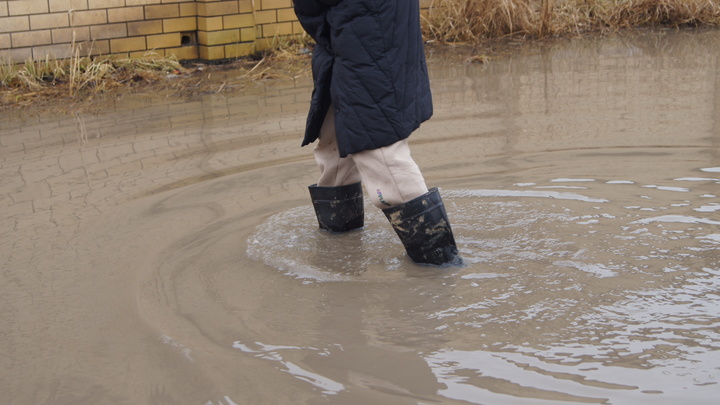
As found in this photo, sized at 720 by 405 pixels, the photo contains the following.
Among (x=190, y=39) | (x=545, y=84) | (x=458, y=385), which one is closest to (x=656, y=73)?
(x=545, y=84)

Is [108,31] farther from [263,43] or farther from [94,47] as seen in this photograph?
[263,43]

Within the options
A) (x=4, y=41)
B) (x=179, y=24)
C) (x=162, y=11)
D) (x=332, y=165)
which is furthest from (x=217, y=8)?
(x=332, y=165)

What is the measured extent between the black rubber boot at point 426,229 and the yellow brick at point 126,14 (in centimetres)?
524

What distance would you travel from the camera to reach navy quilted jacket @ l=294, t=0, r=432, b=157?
3.13 metres

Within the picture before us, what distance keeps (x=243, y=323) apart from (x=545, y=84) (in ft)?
14.8

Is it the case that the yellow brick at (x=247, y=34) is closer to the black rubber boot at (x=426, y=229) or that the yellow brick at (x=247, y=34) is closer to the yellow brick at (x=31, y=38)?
the yellow brick at (x=31, y=38)

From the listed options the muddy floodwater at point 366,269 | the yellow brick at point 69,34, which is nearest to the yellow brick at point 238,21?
the yellow brick at point 69,34

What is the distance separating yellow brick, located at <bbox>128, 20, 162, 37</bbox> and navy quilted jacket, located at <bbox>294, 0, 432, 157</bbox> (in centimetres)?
501

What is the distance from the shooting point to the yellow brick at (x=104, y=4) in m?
7.62

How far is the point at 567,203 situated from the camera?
4.08m

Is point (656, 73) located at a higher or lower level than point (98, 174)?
higher

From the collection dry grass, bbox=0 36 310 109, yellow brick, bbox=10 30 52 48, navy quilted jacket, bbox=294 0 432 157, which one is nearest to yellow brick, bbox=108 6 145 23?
dry grass, bbox=0 36 310 109

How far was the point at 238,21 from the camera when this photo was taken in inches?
327

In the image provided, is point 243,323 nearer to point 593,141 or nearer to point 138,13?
point 593,141
